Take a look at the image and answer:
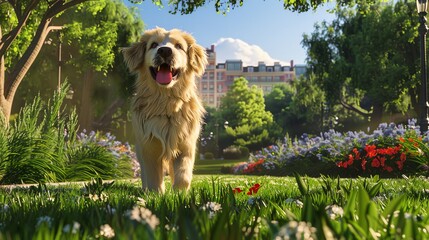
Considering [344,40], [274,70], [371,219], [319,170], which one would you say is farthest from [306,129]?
[274,70]

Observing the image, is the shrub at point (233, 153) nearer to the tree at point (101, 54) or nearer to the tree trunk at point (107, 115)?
the tree at point (101, 54)

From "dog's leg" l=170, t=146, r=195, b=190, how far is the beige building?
5802 inches

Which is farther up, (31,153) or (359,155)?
(31,153)

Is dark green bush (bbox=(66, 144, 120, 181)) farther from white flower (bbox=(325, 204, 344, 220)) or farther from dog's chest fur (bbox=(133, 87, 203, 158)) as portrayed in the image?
white flower (bbox=(325, 204, 344, 220))

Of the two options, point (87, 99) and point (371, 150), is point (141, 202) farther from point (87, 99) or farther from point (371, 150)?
point (87, 99)

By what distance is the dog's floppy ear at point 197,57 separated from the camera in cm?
603

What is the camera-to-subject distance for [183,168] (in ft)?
17.8

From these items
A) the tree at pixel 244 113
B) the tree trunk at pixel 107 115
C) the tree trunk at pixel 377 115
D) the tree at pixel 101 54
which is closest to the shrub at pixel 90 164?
the tree at pixel 101 54

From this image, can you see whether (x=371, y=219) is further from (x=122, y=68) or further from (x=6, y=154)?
(x=122, y=68)

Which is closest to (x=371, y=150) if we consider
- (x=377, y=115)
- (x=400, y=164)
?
(x=400, y=164)

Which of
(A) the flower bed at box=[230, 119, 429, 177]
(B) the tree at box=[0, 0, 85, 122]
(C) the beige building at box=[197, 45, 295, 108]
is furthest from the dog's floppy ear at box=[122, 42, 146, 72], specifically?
(C) the beige building at box=[197, 45, 295, 108]

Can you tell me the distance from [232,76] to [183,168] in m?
156

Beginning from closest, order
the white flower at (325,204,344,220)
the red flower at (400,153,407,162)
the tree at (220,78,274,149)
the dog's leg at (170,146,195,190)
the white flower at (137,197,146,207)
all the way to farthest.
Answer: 1. the white flower at (325,204,344,220)
2. the white flower at (137,197,146,207)
3. the dog's leg at (170,146,195,190)
4. the red flower at (400,153,407,162)
5. the tree at (220,78,274,149)

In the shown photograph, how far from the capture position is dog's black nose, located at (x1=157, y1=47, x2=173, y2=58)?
5.49 meters
